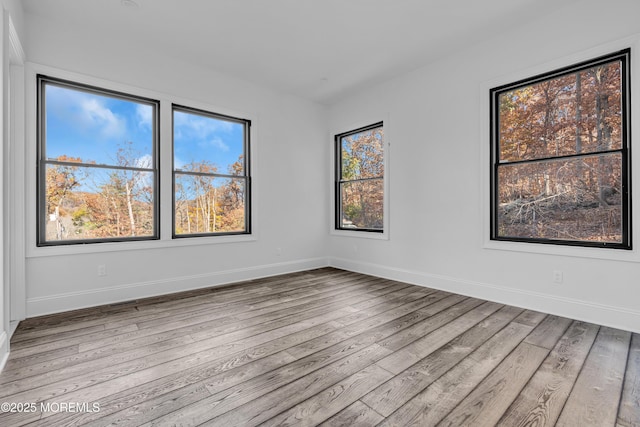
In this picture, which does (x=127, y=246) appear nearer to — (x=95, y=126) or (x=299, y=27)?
(x=95, y=126)

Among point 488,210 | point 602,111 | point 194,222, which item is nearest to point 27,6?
point 194,222

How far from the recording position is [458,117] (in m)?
3.71

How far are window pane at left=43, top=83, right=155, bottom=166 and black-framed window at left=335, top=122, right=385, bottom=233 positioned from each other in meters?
2.96

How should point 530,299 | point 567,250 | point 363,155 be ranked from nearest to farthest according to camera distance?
point 567,250, point 530,299, point 363,155

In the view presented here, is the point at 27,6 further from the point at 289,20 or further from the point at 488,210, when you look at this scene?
the point at 488,210

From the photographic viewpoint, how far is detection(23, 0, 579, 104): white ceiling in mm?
2879

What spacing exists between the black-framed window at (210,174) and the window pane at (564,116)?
341 cm

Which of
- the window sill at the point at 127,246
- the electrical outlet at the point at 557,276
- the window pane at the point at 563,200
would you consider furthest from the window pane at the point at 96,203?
the electrical outlet at the point at 557,276

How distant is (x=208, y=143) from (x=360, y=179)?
94.1 inches

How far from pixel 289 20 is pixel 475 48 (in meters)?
2.16

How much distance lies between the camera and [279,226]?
4.89 metres

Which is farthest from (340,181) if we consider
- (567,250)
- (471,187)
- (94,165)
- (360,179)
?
(94,165)

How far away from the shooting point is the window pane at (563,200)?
8.98 ft

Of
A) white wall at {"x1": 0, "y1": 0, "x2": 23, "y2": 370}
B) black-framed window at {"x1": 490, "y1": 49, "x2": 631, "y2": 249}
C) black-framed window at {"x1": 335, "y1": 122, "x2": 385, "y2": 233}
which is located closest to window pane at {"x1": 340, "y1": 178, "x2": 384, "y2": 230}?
black-framed window at {"x1": 335, "y1": 122, "x2": 385, "y2": 233}
